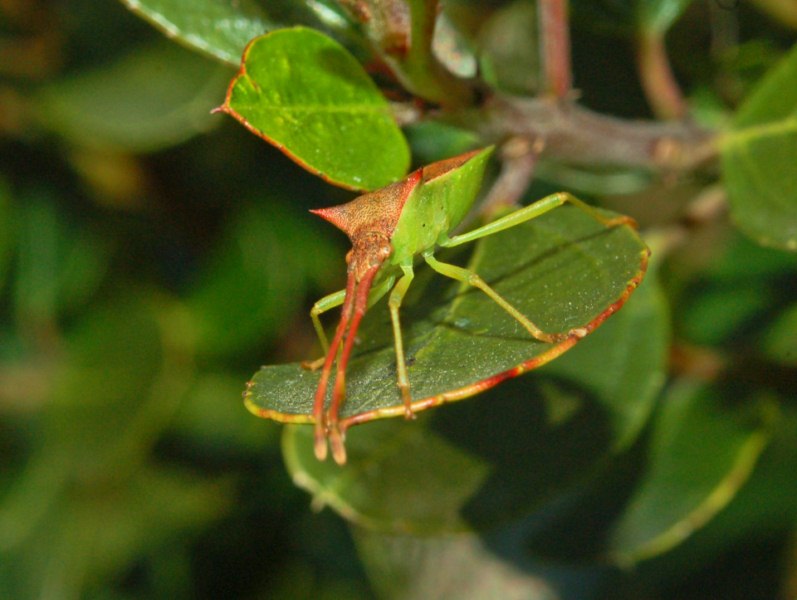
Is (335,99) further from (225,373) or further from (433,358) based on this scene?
(225,373)

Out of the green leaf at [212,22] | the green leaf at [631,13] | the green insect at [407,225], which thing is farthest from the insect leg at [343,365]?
the green leaf at [631,13]

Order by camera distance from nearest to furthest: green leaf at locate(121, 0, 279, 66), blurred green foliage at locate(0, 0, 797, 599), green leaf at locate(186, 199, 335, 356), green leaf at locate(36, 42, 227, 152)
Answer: green leaf at locate(121, 0, 279, 66) → blurred green foliage at locate(0, 0, 797, 599) → green leaf at locate(36, 42, 227, 152) → green leaf at locate(186, 199, 335, 356)

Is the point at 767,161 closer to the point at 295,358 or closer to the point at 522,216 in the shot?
the point at 522,216

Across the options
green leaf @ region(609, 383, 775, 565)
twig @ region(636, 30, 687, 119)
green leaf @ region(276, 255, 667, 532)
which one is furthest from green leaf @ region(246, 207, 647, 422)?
green leaf @ region(609, 383, 775, 565)

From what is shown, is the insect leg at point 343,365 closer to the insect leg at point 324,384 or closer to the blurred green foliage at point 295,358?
the insect leg at point 324,384

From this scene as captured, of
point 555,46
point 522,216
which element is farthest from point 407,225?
point 555,46

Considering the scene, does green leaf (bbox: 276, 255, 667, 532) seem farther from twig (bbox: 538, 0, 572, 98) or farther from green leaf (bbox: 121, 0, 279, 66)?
green leaf (bbox: 121, 0, 279, 66)
